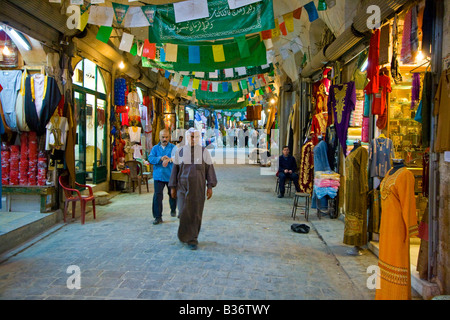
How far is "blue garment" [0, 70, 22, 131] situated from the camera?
5934mm

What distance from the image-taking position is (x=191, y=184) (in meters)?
5.16

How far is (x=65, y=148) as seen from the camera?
21.5ft

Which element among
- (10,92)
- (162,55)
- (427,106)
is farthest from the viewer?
(162,55)

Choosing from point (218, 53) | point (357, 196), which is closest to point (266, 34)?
point (218, 53)

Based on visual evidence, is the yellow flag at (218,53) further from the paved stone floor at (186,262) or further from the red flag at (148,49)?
the paved stone floor at (186,262)

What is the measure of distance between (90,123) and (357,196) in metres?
6.96

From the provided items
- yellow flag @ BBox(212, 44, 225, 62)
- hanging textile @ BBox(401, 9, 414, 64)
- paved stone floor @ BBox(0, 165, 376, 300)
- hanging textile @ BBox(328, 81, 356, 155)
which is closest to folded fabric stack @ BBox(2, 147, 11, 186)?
paved stone floor @ BBox(0, 165, 376, 300)

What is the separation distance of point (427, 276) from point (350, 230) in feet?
4.74

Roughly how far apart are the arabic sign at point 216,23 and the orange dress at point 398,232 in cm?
384

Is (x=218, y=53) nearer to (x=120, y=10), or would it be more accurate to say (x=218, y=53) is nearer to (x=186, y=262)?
(x=120, y=10)

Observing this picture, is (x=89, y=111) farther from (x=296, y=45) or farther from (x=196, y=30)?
(x=296, y=45)

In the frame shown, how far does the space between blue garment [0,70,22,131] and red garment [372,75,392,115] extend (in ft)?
19.9

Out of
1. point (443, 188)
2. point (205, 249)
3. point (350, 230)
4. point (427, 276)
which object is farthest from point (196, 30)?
point (427, 276)

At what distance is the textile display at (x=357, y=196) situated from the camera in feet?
15.7
